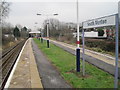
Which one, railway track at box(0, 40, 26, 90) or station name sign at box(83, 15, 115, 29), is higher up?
station name sign at box(83, 15, 115, 29)

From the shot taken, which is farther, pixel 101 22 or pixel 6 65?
pixel 6 65

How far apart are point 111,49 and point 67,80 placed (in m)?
12.3

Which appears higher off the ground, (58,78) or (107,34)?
(107,34)

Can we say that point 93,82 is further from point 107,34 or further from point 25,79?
point 107,34

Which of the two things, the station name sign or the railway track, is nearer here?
the station name sign

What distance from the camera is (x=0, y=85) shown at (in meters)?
7.53

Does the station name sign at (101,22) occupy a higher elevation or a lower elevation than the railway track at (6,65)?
higher

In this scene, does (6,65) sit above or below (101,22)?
below

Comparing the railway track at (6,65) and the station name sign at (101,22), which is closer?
the station name sign at (101,22)

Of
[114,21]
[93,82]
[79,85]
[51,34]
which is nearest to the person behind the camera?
[114,21]

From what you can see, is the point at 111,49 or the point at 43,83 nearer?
the point at 43,83

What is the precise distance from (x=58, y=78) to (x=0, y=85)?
2678 mm

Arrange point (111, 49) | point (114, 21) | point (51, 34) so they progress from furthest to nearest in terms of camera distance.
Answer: point (51, 34)
point (111, 49)
point (114, 21)

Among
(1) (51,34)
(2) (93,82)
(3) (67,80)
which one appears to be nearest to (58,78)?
(3) (67,80)
